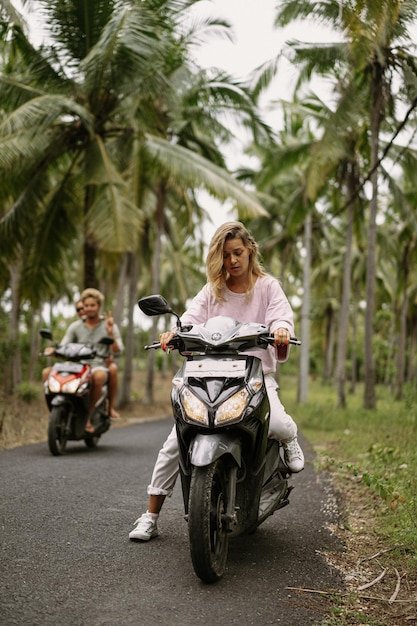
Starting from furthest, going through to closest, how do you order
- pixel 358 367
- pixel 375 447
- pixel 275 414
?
pixel 358 367 < pixel 375 447 < pixel 275 414

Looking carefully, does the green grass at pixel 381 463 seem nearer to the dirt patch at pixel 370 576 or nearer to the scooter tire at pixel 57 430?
the dirt patch at pixel 370 576

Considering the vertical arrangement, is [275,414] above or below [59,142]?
below

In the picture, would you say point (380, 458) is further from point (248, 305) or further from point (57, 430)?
point (248, 305)

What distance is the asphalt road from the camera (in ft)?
9.32

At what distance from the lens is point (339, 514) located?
4914 millimetres

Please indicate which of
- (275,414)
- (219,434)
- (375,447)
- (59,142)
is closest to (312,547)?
(275,414)

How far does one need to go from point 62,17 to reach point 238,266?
33.7 ft

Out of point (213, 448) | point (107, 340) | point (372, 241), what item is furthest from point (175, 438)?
point (372, 241)

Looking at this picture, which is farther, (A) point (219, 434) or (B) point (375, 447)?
(B) point (375, 447)

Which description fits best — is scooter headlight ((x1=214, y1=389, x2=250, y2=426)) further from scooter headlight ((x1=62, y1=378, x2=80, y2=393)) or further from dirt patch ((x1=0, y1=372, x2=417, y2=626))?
scooter headlight ((x1=62, y1=378, x2=80, y2=393))

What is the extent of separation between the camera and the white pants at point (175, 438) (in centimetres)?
368

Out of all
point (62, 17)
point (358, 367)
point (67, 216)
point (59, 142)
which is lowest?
point (358, 367)

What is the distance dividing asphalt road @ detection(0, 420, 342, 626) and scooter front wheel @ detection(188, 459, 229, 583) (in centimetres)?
12

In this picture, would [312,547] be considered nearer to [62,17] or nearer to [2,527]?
[2,527]
